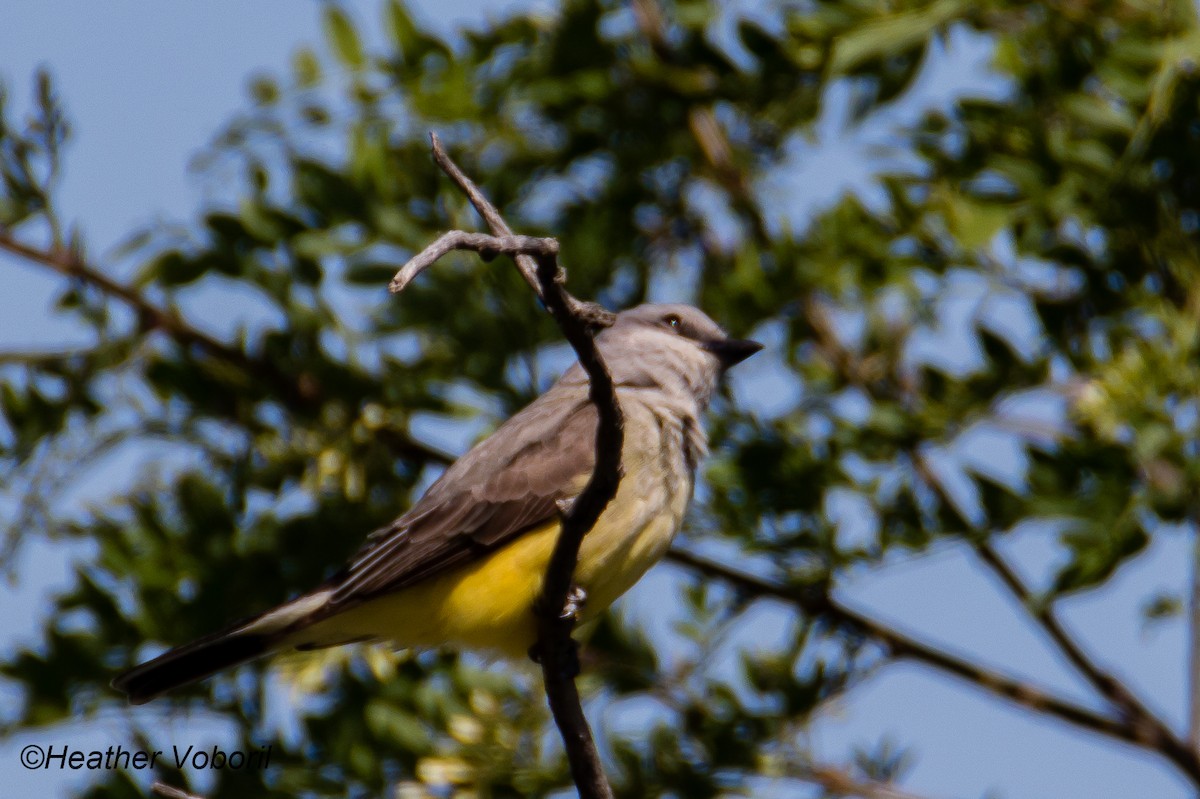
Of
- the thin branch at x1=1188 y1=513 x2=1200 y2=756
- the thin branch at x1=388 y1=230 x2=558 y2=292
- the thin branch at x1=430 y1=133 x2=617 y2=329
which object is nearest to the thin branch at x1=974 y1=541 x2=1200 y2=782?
the thin branch at x1=1188 y1=513 x2=1200 y2=756

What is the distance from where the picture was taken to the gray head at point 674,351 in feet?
16.4

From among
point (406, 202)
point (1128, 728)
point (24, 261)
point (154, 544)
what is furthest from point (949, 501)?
point (24, 261)

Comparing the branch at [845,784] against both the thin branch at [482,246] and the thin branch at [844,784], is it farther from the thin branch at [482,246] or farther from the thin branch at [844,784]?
the thin branch at [482,246]

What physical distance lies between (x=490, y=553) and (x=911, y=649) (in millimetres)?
1305

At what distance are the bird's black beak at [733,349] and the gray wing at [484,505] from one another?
0.64 meters

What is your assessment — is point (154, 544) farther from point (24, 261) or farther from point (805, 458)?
point (805, 458)

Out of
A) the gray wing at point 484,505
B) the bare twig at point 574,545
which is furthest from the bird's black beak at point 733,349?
the bare twig at point 574,545

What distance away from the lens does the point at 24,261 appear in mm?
4758

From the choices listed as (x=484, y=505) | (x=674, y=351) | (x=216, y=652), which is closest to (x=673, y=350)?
(x=674, y=351)

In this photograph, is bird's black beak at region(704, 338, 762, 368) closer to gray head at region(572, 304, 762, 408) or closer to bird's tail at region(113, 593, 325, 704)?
gray head at region(572, 304, 762, 408)

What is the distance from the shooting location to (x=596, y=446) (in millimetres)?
3211

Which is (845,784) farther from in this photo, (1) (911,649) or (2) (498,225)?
(2) (498,225)

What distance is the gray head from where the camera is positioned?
498 cm

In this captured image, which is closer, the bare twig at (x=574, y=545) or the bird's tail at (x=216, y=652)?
the bare twig at (x=574, y=545)
